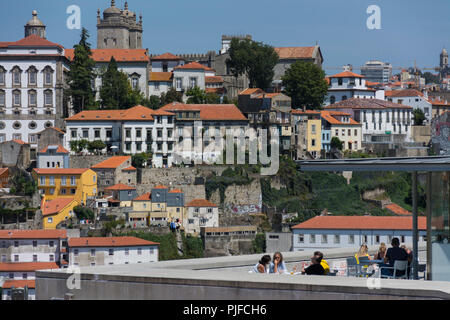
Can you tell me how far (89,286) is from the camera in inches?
437

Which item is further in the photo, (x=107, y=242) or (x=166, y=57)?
(x=166, y=57)

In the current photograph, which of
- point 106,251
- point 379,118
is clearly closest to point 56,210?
point 106,251

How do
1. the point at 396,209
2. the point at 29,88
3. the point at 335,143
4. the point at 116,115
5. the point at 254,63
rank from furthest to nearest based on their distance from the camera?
1. the point at 254,63
2. the point at 335,143
3. the point at 29,88
4. the point at 116,115
5. the point at 396,209

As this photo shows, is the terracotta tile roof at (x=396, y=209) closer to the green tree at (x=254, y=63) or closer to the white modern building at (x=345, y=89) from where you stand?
the green tree at (x=254, y=63)

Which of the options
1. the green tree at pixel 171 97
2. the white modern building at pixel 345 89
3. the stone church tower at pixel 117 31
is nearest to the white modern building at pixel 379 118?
the white modern building at pixel 345 89

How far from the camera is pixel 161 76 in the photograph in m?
87.1

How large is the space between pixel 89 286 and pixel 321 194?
62.6 m

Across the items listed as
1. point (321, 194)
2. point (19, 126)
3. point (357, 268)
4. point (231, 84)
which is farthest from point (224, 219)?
point (357, 268)

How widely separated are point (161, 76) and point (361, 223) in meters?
38.8

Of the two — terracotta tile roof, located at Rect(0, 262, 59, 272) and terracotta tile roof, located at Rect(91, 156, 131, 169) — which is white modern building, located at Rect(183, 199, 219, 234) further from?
terracotta tile roof, located at Rect(0, 262, 59, 272)

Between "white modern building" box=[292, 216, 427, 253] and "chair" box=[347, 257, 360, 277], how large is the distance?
31.4 metres

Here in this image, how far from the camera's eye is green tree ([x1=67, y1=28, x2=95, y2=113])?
7794 cm

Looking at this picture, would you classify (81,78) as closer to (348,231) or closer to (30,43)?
(30,43)
